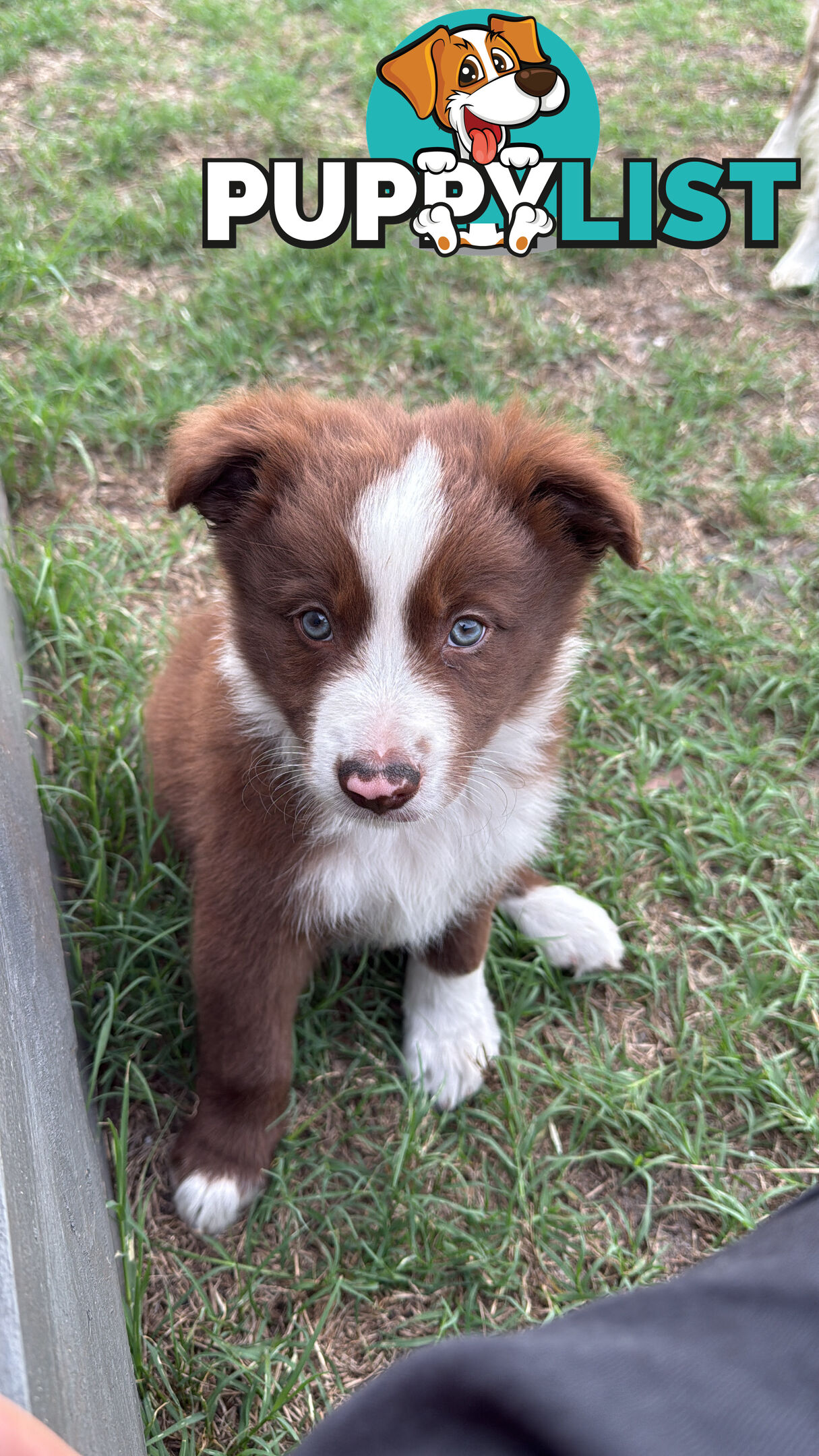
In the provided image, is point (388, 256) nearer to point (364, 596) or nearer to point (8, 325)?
point (8, 325)

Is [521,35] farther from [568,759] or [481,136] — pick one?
[568,759]

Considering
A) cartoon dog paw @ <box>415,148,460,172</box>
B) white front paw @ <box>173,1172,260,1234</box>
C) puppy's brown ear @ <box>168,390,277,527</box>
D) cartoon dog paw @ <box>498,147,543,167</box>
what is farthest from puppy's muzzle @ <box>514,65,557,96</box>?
white front paw @ <box>173,1172,260,1234</box>

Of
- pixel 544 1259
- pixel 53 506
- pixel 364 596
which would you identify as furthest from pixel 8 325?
pixel 544 1259

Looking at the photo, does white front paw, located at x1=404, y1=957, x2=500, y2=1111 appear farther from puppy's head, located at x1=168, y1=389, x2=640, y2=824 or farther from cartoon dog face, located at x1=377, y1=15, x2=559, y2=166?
cartoon dog face, located at x1=377, y1=15, x2=559, y2=166

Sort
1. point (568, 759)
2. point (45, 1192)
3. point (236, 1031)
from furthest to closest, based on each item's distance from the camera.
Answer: point (568, 759) → point (236, 1031) → point (45, 1192)

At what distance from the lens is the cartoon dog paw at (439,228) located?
4.23 metres

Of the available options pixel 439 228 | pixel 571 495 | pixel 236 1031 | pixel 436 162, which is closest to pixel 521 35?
pixel 436 162

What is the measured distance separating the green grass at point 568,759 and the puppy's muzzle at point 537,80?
1.26 feet

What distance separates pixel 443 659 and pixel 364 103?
4.07 m

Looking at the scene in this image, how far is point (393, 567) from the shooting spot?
1680 mm

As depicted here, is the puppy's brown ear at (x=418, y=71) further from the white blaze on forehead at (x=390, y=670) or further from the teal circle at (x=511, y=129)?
the white blaze on forehead at (x=390, y=670)

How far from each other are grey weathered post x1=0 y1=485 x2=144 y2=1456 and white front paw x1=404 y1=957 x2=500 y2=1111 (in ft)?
2.27

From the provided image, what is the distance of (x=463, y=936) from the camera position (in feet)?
7.57

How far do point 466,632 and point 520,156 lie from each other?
10.7 ft
